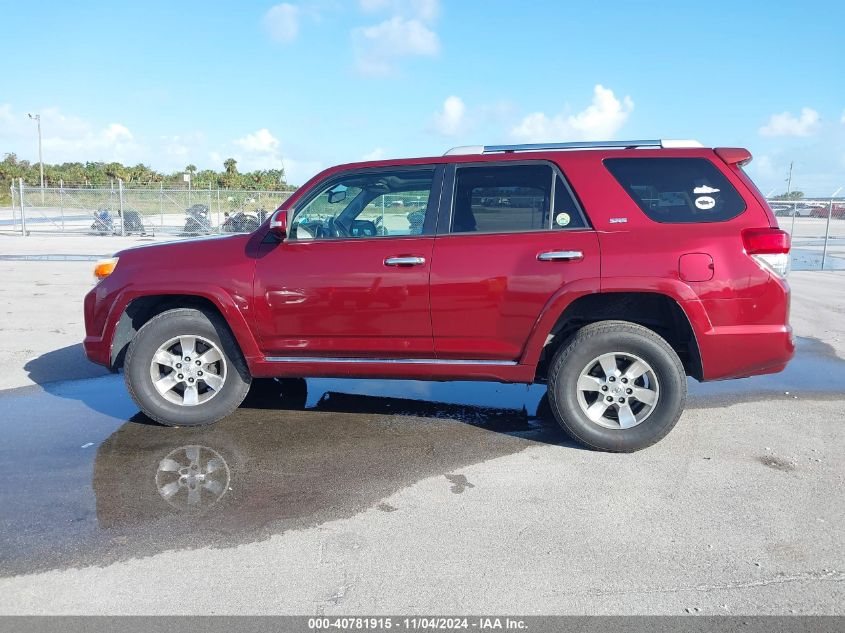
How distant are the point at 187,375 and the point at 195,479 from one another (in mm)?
1066

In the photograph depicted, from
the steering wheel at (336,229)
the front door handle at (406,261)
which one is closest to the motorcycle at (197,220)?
the steering wheel at (336,229)

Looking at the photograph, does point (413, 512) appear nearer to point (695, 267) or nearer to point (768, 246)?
point (695, 267)

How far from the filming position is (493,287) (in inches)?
172

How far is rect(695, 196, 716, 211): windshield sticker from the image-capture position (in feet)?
14.2

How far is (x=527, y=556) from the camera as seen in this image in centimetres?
312

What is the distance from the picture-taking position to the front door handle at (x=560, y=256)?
427 centimetres

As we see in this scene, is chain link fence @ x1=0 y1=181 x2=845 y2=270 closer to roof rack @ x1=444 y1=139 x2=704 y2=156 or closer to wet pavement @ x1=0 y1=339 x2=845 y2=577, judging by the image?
wet pavement @ x1=0 y1=339 x2=845 y2=577

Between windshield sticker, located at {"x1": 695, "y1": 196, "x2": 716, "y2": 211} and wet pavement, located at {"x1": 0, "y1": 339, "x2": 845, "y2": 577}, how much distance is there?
1.66m

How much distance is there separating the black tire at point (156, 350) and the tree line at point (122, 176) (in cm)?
5081

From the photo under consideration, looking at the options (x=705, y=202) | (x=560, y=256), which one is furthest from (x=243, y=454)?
(x=705, y=202)

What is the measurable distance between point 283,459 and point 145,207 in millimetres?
24880

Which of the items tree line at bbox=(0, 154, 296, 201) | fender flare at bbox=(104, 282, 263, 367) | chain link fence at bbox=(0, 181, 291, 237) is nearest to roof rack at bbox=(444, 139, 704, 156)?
fender flare at bbox=(104, 282, 263, 367)

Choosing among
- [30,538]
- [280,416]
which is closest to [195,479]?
[30,538]

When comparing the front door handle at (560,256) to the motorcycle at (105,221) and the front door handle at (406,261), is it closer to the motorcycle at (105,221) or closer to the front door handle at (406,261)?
the front door handle at (406,261)
